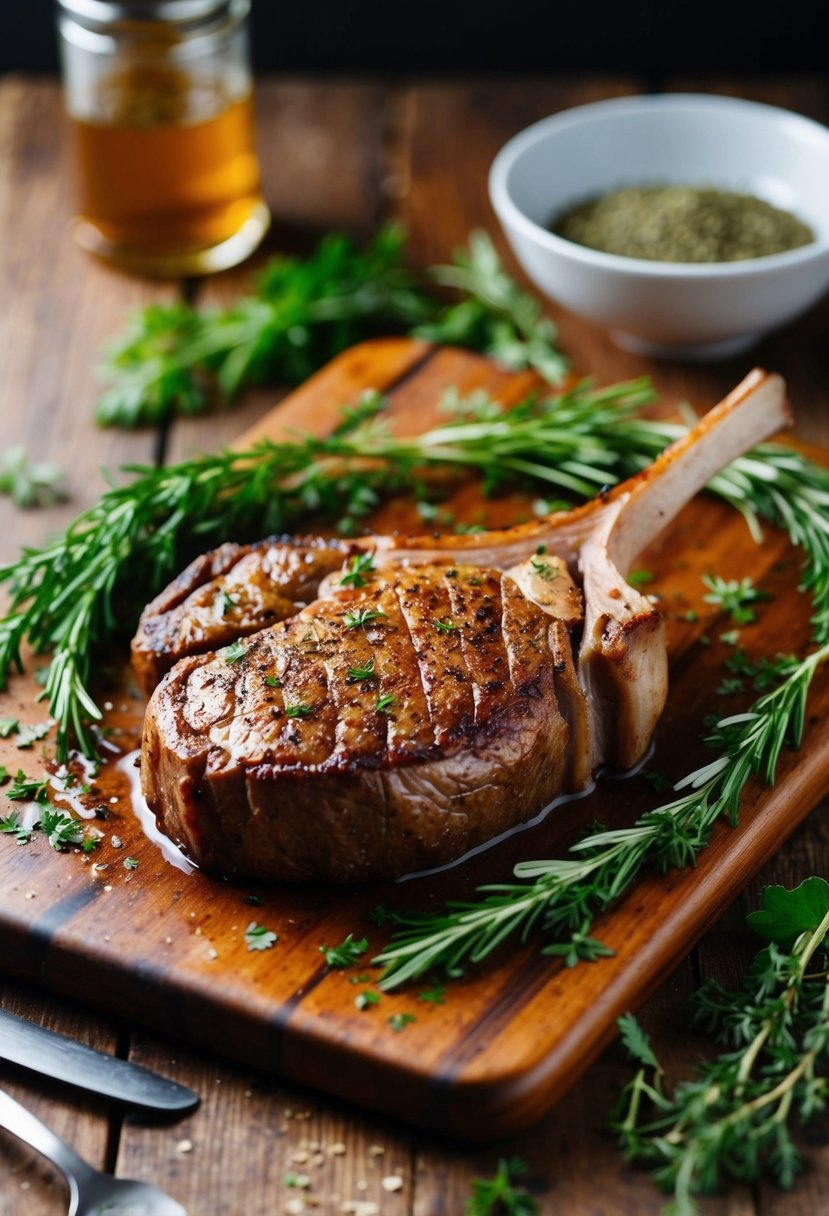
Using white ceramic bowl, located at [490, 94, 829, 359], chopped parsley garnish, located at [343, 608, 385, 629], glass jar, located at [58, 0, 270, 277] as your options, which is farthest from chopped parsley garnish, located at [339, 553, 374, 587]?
glass jar, located at [58, 0, 270, 277]

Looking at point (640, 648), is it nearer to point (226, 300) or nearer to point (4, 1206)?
point (4, 1206)

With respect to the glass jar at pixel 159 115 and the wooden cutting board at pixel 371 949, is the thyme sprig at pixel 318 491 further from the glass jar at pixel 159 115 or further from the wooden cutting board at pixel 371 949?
the glass jar at pixel 159 115

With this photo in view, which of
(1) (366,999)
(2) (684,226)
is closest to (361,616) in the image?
(1) (366,999)

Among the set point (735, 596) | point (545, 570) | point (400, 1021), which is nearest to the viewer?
point (400, 1021)

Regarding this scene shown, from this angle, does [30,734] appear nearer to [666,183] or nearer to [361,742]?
[361,742]

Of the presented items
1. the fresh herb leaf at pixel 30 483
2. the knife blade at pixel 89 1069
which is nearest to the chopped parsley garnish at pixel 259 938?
the knife blade at pixel 89 1069

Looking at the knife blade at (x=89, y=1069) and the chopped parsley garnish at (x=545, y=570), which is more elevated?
the chopped parsley garnish at (x=545, y=570)

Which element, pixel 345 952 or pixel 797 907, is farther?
pixel 797 907
